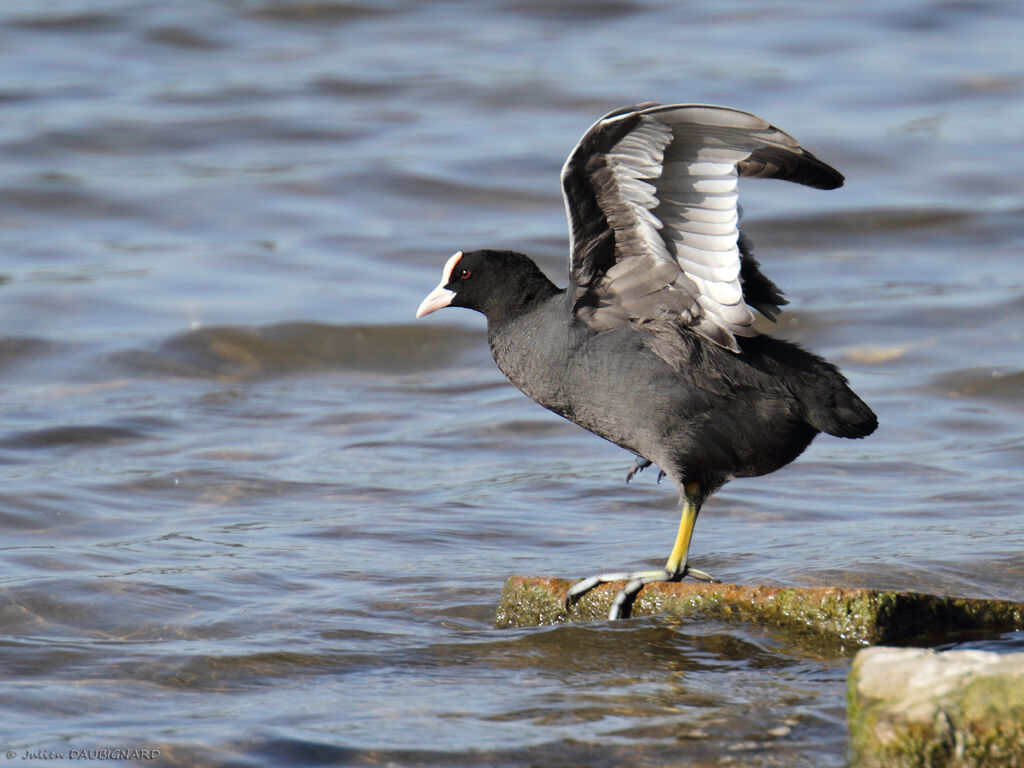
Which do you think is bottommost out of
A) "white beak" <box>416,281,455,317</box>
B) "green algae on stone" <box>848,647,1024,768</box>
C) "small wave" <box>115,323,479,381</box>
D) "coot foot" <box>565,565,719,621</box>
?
"small wave" <box>115,323,479,381</box>

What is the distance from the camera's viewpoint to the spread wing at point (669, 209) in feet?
14.0

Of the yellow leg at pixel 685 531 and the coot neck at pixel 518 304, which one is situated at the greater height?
the coot neck at pixel 518 304

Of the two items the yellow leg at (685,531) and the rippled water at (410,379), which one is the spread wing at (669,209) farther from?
the rippled water at (410,379)

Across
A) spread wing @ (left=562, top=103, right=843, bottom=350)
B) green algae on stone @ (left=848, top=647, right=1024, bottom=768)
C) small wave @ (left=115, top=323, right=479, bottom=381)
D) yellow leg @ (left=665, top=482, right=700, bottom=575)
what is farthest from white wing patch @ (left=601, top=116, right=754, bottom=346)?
small wave @ (left=115, top=323, right=479, bottom=381)

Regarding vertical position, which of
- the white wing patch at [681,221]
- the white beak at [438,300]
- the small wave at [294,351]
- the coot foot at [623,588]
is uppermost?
the white wing patch at [681,221]

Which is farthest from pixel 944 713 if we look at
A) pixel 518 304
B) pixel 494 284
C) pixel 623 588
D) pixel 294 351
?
pixel 294 351

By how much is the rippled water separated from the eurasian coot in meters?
0.59

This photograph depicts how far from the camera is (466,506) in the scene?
6.20m

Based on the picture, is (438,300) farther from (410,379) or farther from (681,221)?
(410,379)

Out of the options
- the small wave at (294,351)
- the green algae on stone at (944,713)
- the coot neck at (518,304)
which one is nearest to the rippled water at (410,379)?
the small wave at (294,351)

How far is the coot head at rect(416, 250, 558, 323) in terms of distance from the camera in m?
4.98

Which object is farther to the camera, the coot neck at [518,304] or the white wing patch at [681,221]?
the coot neck at [518,304]

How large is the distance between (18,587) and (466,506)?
6.15 feet

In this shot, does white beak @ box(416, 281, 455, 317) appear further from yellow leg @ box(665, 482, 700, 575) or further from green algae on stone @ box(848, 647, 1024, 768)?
green algae on stone @ box(848, 647, 1024, 768)
